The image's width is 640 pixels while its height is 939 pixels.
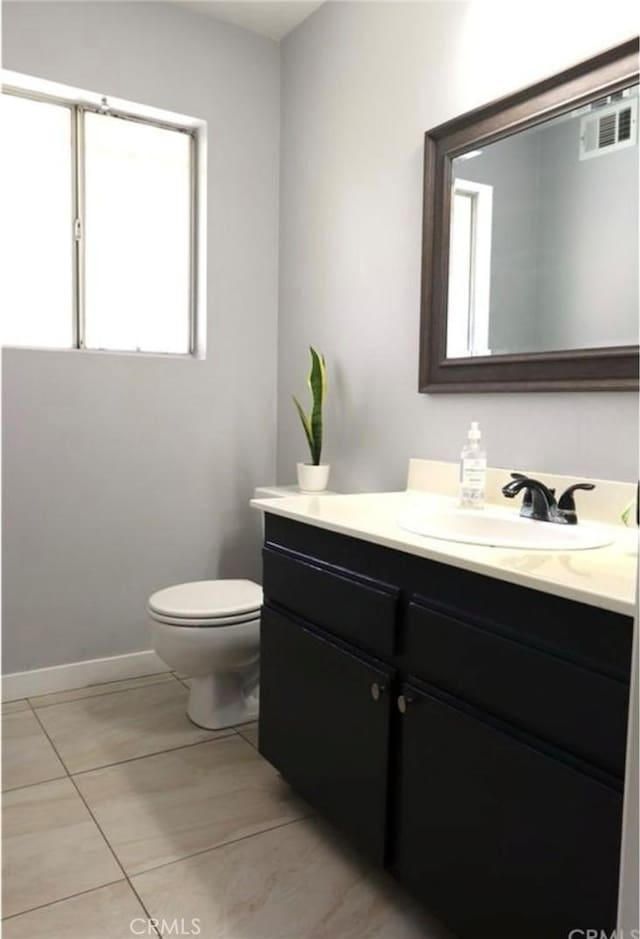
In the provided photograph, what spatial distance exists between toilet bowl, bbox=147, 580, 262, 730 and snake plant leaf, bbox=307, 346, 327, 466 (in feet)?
1.76

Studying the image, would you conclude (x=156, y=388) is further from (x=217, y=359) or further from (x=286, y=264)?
(x=286, y=264)

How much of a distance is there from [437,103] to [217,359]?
4.05 ft

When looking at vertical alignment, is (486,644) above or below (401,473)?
below

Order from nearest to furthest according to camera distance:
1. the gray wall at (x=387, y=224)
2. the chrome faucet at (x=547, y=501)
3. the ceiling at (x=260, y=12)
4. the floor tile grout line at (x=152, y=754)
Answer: the chrome faucet at (x=547, y=501) → the gray wall at (x=387, y=224) → the floor tile grout line at (x=152, y=754) → the ceiling at (x=260, y=12)

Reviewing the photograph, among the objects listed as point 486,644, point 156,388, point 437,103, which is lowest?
point 486,644

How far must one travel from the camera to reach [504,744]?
1142 mm

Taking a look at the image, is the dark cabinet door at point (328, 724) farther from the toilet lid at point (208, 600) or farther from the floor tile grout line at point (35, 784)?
the floor tile grout line at point (35, 784)

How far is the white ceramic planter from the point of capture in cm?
248

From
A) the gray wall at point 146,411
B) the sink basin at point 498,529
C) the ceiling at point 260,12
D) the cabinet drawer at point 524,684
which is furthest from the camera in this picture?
the ceiling at point 260,12

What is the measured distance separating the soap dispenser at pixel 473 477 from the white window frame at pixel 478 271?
31 cm

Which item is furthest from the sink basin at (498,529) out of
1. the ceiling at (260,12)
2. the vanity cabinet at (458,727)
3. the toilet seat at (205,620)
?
the ceiling at (260,12)

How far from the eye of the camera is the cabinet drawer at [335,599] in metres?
1.42

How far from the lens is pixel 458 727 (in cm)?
124

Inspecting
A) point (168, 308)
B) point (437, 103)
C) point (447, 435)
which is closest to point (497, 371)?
point (447, 435)
